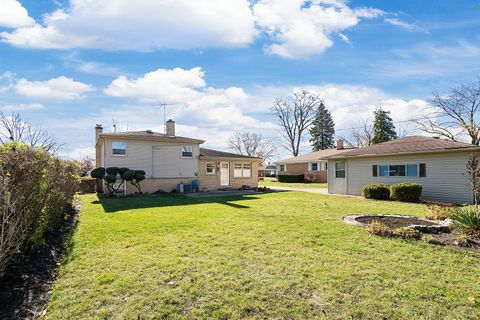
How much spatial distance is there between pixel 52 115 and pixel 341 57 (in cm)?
1580

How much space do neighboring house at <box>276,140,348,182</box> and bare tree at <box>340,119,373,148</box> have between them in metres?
10.1

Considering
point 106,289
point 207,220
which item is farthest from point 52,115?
point 106,289

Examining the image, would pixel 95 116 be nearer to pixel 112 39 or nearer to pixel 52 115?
pixel 52 115

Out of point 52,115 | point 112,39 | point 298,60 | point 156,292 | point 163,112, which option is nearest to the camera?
point 156,292

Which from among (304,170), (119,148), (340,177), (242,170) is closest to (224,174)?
(242,170)

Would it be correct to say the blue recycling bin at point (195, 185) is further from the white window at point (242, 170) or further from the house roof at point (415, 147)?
the house roof at point (415, 147)

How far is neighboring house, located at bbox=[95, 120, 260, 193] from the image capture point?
18156 millimetres

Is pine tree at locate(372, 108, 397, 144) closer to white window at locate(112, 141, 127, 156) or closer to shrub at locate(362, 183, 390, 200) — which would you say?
shrub at locate(362, 183, 390, 200)

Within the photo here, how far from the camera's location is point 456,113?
2861cm

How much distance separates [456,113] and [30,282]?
117 feet

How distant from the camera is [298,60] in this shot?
1446cm

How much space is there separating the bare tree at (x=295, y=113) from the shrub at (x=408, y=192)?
3055cm

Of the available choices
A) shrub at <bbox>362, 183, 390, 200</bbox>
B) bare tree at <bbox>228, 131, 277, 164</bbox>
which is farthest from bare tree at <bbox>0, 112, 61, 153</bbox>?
bare tree at <bbox>228, 131, 277, 164</bbox>

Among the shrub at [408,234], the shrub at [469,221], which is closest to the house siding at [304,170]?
the shrub at [469,221]
